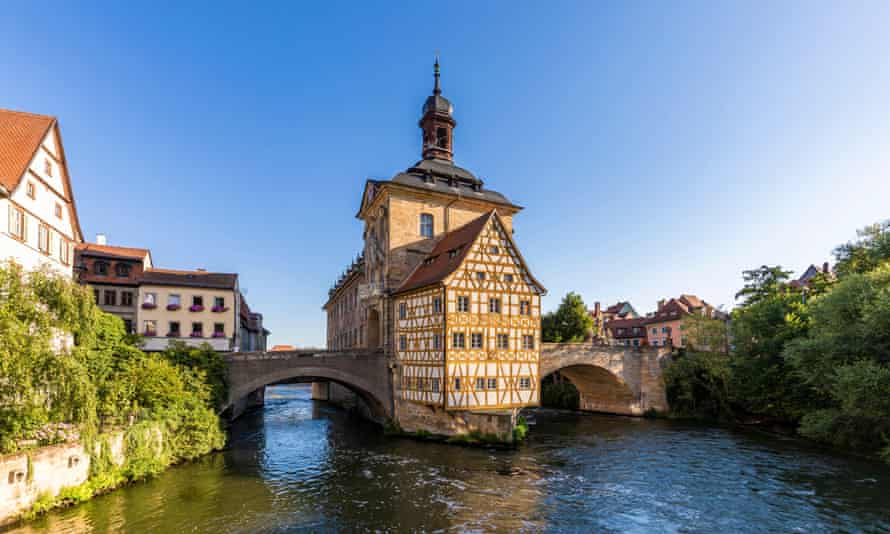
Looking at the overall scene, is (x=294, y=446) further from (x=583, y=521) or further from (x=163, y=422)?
(x=583, y=521)

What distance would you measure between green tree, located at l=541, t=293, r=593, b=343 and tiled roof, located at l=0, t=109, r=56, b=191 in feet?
120

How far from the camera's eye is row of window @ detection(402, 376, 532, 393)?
22.4 metres

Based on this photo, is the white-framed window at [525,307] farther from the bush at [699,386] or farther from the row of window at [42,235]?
the row of window at [42,235]

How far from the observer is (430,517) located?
1327cm

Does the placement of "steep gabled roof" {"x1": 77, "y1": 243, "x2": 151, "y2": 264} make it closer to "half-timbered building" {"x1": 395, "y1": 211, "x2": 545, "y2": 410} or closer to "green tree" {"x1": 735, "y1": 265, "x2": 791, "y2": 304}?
"half-timbered building" {"x1": 395, "y1": 211, "x2": 545, "y2": 410}

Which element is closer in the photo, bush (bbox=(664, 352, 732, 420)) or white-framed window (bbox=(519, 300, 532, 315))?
white-framed window (bbox=(519, 300, 532, 315))

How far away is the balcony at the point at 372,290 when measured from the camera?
27577 mm

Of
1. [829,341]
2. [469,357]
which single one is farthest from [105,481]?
[829,341]

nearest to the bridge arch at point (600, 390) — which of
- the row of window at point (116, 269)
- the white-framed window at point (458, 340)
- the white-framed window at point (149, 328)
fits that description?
the white-framed window at point (458, 340)

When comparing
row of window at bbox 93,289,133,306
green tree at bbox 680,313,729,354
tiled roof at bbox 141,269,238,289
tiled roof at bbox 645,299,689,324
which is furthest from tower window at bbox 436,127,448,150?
tiled roof at bbox 645,299,689,324

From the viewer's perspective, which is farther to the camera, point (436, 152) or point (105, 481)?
point (436, 152)

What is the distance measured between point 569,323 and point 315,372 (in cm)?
2562

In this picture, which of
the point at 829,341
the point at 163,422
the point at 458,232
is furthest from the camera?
the point at 458,232

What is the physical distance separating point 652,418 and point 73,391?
31916 mm
